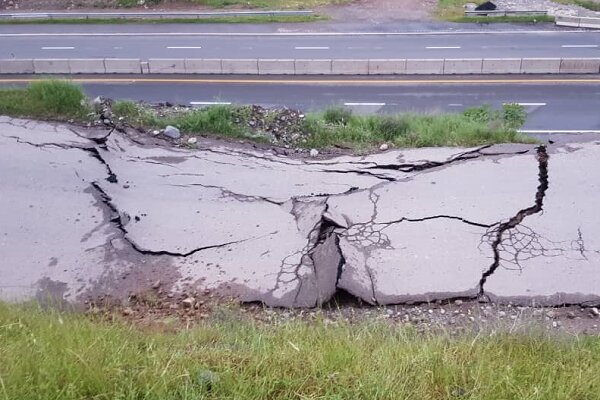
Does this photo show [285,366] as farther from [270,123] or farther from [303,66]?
[303,66]

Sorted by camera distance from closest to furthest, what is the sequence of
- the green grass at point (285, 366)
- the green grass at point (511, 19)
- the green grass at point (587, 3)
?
the green grass at point (285, 366), the green grass at point (511, 19), the green grass at point (587, 3)

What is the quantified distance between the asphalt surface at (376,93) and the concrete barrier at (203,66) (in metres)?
0.41

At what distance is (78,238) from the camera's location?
710cm

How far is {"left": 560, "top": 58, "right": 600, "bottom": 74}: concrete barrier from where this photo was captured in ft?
59.0

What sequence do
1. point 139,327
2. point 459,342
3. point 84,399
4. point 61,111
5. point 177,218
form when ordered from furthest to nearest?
point 61,111
point 177,218
point 139,327
point 459,342
point 84,399

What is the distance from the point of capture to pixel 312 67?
59.8 ft

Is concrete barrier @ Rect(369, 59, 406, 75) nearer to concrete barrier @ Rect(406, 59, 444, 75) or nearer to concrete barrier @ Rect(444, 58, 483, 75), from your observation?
concrete barrier @ Rect(406, 59, 444, 75)

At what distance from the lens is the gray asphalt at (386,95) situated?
1584 cm

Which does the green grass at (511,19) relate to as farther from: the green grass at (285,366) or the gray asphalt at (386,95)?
the green grass at (285,366)

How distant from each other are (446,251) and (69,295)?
13.7 ft

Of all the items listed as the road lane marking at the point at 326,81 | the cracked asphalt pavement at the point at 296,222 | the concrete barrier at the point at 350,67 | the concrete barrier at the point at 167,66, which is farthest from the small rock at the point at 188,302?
the concrete barrier at the point at 167,66

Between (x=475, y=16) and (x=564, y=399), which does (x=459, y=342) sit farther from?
(x=475, y=16)

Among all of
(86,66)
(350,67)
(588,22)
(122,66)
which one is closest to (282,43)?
(350,67)

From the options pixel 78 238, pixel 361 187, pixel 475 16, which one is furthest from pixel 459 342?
pixel 475 16
